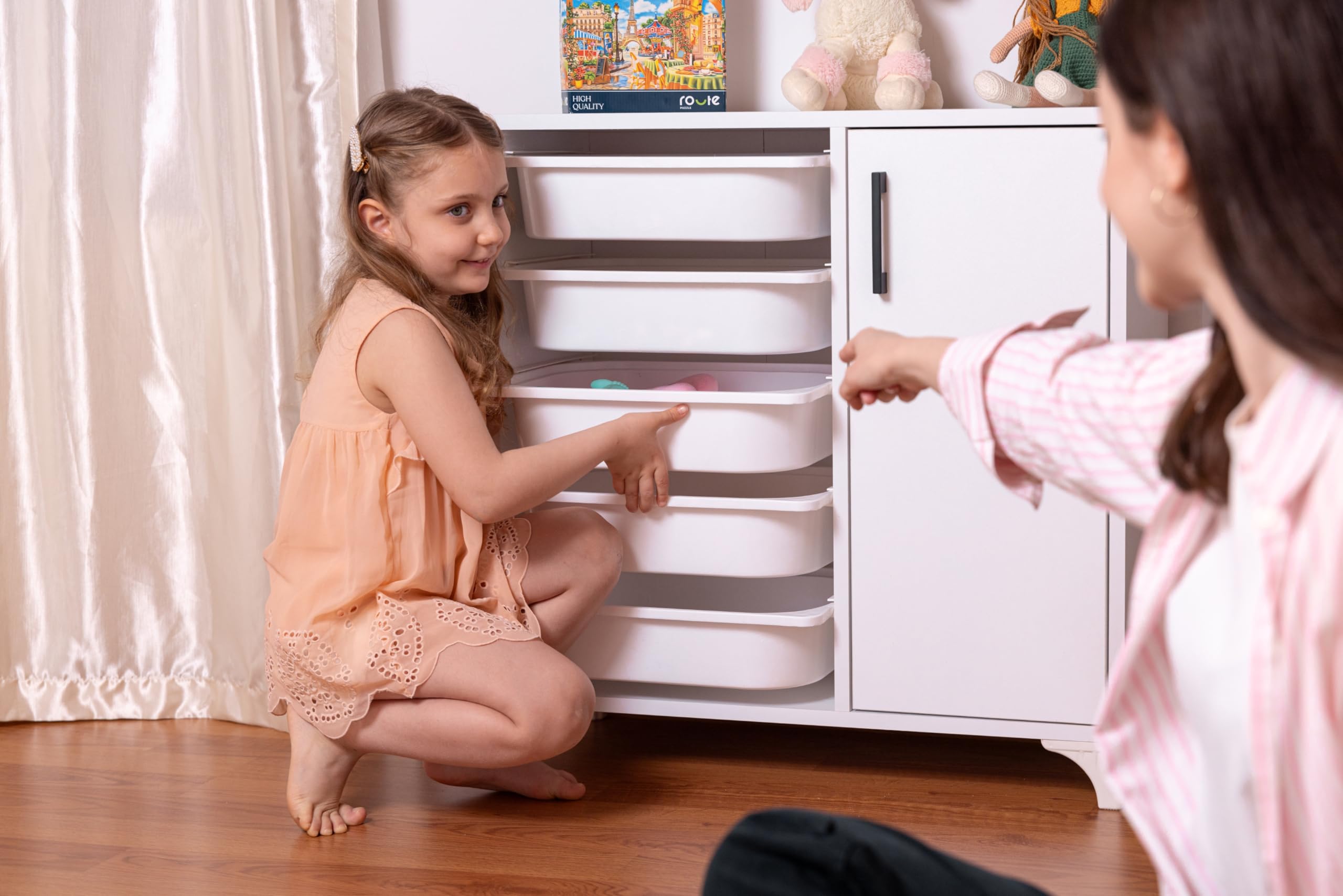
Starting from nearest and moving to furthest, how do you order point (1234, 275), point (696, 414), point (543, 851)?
→ point (1234, 275), point (543, 851), point (696, 414)

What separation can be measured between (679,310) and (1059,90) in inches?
19.3

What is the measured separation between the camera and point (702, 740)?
177 cm

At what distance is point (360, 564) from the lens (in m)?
1.50

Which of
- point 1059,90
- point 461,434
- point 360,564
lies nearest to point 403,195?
point 461,434

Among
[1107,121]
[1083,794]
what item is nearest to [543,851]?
[1083,794]

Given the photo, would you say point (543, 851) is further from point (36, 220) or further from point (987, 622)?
point (36, 220)

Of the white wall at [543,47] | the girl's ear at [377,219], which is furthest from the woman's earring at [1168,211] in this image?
the white wall at [543,47]

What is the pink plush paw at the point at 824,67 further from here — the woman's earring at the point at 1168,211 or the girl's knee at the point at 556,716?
the woman's earring at the point at 1168,211

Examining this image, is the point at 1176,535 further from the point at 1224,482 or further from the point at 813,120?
the point at 813,120

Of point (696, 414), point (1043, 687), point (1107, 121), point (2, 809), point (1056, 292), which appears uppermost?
point (1107, 121)

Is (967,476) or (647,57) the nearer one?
(967,476)

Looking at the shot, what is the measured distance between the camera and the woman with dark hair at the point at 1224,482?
52 cm

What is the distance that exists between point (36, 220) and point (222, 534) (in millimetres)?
497

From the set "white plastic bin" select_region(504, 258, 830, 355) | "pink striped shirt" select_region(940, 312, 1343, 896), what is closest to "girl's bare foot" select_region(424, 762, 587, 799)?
"white plastic bin" select_region(504, 258, 830, 355)
